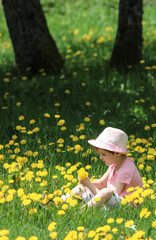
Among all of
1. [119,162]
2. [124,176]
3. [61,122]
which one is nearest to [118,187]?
[124,176]

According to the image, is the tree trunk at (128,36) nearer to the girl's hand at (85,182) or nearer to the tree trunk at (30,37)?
the tree trunk at (30,37)

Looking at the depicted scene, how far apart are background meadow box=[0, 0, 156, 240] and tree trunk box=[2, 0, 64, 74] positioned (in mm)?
218

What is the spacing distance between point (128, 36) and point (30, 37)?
1572mm

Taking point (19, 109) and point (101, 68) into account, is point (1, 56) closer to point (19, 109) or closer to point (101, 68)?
point (101, 68)

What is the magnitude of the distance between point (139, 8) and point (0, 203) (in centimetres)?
448

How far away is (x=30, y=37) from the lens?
21.1 feet

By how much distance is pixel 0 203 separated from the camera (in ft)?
9.86

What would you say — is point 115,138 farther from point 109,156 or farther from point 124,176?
point 124,176

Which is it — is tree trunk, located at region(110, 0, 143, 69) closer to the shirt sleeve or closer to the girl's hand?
the shirt sleeve

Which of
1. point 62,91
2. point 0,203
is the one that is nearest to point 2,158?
point 0,203

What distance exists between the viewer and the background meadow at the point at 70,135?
8.90 feet

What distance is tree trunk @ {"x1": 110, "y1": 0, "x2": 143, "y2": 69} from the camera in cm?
650

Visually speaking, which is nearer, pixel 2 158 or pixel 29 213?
pixel 29 213

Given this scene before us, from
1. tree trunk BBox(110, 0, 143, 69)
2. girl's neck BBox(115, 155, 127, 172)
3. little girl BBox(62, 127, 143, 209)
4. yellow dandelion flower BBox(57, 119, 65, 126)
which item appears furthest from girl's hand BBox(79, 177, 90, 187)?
tree trunk BBox(110, 0, 143, 69)
